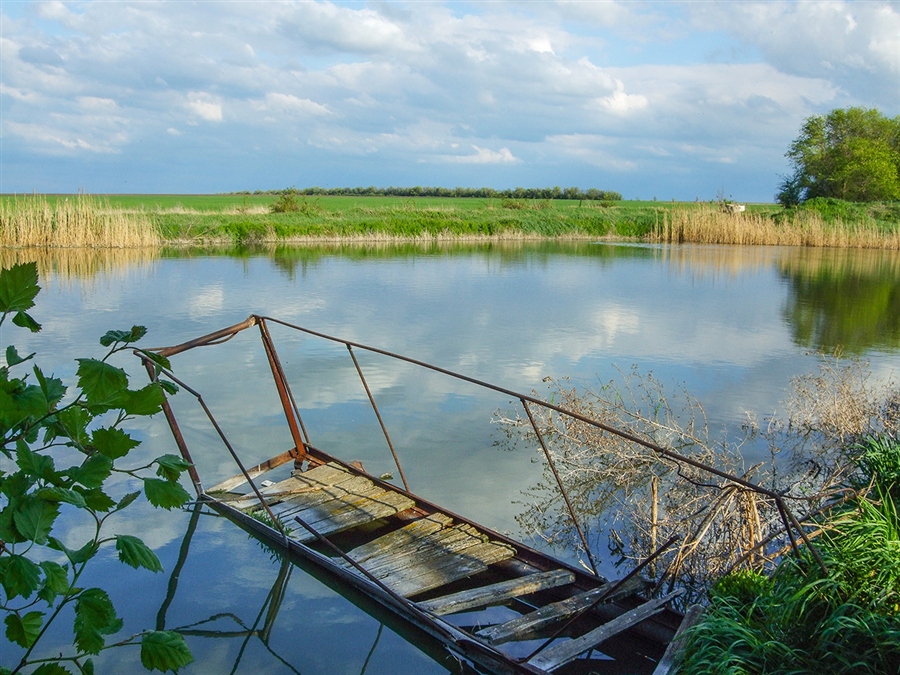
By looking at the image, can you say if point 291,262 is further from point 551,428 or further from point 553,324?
point 551,428

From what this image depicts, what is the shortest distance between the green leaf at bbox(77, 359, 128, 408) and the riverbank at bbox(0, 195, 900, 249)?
2768 centimetres

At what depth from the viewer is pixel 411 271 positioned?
24.9 meters

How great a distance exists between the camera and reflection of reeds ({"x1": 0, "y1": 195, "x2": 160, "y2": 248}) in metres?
26.1

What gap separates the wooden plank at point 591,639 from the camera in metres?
3.86

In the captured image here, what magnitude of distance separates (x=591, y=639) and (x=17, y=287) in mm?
3255

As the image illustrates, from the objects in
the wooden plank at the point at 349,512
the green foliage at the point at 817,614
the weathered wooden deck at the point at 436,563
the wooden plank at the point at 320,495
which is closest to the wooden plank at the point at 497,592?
the weathered wooden deck at the point at 436,563

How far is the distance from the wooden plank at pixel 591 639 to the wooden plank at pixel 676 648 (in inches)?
9.5

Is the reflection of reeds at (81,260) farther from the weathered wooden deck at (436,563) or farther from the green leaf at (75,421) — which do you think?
the green leaf at (75,421)

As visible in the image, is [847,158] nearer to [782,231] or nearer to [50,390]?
[782,231]

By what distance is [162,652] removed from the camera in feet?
5.65

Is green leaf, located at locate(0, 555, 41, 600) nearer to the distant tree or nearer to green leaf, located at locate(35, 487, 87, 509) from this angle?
green leaf, located at locate(35, 487, 87, 509)

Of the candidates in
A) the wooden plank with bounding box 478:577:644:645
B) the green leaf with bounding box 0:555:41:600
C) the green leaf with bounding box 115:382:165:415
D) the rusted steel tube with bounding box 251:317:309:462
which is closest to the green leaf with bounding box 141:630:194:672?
the green leaf with bounding box 0:555:41:600

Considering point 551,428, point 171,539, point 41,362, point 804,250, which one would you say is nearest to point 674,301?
point 551,428

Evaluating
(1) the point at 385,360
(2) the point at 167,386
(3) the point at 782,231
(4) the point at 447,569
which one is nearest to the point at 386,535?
(4) the point at 447,569
